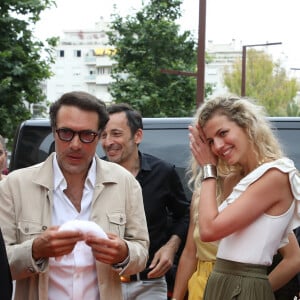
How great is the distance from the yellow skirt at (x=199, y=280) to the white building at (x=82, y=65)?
87.8 m

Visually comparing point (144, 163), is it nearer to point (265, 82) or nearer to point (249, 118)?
point (249, 118)

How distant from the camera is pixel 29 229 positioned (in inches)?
116

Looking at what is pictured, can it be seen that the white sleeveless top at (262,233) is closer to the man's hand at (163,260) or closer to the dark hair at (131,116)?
the man's hand at (163,260)

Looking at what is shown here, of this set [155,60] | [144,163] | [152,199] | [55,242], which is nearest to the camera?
[55,242]

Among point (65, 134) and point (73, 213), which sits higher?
point (65, 134)

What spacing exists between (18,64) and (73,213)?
1288cm

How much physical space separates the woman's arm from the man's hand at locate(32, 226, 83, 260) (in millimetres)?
1155

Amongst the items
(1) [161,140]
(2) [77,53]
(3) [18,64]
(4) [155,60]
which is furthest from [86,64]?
(1) [161,140]

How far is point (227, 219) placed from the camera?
2955 mm

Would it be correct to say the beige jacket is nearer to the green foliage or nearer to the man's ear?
the man's ear

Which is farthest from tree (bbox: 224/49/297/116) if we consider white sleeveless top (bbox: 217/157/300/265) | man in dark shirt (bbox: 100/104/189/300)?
white sleeveless top (bbox: 217/157/300/265)

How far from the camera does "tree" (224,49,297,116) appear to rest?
49541mm

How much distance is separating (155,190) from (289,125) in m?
0.97

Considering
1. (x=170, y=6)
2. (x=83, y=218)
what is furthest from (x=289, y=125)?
(x=170, y=6)
